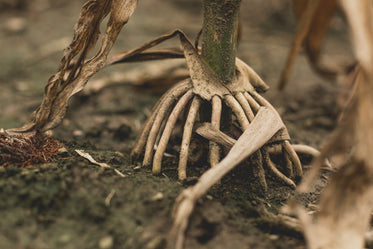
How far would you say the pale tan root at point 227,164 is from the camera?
0.93m

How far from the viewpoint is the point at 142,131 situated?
1.47 metres

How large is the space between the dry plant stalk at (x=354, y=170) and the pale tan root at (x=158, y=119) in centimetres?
70

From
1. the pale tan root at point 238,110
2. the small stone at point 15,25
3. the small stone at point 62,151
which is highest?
the small stone at point 15,25

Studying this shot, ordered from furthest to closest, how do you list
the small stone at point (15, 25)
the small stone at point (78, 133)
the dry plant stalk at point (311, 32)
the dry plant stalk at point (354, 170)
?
the small stone at point (15, 25)
the dry plant stalk at point (311, 32)
the small stone at point (78, 133)
the dry plant stalk at point (354, 170)

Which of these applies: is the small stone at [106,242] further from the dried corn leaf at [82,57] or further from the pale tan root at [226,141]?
the dried corn leaf at [82,57]

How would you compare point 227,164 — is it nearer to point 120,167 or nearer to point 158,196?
point 158,196

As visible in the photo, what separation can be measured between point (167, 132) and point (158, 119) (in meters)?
0.09

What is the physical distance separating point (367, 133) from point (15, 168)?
1196 millimetres

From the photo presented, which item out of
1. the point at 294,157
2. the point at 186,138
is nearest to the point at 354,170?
the point at 294,157

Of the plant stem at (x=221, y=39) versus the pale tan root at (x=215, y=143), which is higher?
the plant stem at (x=221, y=39)

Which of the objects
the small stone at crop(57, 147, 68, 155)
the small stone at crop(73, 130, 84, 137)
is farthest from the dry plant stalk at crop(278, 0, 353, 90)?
the small stone at crop(57, 147, 68, 155)

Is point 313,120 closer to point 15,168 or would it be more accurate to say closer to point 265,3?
point 15,168

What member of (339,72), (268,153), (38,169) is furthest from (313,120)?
(38,169)

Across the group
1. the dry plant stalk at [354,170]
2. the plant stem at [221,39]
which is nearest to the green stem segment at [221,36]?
the plant stem at [221,39]
